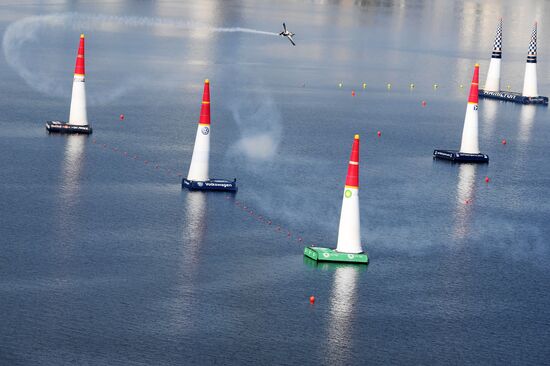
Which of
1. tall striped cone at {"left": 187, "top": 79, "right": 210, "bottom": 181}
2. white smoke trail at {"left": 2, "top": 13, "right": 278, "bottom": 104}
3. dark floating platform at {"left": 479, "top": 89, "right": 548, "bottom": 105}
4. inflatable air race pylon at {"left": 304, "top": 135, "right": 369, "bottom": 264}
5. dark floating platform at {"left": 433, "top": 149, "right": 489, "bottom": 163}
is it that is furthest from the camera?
dark floating platform at {"left": 479, "top": 89, "right": 548, "bottom": 105}

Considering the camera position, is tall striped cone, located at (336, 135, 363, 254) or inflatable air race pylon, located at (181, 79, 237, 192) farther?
inflatable air race pylon, located at (181, 79, 237, 192)

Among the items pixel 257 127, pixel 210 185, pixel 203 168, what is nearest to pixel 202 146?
pixel 203 168

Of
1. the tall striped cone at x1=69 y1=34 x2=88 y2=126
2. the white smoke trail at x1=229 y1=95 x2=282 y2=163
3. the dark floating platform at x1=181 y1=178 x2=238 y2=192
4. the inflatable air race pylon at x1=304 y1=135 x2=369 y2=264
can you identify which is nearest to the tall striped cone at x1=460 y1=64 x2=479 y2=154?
the white smoke trail at x1=229 y1=95 x2=282 y2=163

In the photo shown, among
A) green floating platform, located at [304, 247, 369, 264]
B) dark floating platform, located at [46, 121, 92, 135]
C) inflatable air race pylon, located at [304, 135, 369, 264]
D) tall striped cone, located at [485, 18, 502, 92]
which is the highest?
tall striped cone, located at [485, 18, 502, 92]

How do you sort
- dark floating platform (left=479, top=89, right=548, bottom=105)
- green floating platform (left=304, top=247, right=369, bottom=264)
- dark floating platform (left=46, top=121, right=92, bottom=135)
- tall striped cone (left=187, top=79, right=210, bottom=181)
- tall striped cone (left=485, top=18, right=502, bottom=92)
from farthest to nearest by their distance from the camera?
dark floating platform (left=479, top=89, right=548, bottom=105) < tall striped cone (left=485, top=18, right=502, bottom=92) < dark floating platform (left=46, top=121, right=92, bottom=135) < tall striped cone (left=187, top=79, right=210, bottom=181) < green floating platform (left=304, top=247, right=369, bottom=264)

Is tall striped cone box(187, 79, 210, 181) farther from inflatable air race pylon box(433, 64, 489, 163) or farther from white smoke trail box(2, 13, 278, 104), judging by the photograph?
white smoke trail box(2, 13, 278, 104)

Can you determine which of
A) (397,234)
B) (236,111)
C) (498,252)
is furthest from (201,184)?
(236,111)

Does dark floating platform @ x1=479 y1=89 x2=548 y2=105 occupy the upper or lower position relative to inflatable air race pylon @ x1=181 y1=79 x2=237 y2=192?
upper

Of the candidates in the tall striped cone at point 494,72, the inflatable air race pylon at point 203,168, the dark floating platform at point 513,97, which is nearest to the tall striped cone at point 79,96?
the inflatable air race pylon at point 203,168
